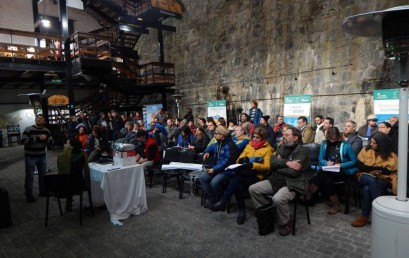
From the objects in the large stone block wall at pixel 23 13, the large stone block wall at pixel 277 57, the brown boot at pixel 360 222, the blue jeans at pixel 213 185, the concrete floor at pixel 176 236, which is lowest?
the concrete floor at pixel 176 236

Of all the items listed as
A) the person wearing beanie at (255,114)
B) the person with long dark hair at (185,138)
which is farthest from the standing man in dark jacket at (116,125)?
the person wearing beanie at (255,114)

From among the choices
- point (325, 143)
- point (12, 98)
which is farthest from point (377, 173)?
point (12, 98)

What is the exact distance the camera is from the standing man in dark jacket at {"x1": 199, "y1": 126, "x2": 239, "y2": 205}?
399 centimetres

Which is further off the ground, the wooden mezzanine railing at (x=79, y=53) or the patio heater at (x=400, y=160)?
the wooden mezzanine railing at (x=79, y=53)

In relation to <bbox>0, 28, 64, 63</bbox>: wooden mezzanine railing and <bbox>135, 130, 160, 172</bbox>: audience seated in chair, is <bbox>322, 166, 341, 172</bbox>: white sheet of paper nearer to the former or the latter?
<bbox>135, 130, 160, 172</bbox>: audience seated in chair

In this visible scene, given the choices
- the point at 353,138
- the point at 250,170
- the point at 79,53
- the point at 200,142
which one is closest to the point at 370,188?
the point at 353,138

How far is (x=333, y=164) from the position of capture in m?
4.00

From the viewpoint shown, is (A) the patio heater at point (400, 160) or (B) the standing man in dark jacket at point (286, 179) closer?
(A) the patio heater at point (400, 160)

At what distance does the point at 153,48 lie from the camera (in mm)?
15922

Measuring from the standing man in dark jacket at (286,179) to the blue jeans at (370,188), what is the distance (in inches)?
32.3

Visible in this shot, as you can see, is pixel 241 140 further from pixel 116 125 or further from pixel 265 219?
pixel 116 125

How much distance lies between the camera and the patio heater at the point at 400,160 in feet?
5.66

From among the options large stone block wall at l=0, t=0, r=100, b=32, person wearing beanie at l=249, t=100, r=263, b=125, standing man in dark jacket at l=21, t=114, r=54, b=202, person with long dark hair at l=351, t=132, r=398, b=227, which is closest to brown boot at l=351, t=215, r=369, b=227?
person with long dark hair at l=351, t=132, r=398, b=227

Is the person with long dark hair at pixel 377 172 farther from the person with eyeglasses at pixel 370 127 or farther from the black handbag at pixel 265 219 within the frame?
the person with eyeglasses at pixel 370 127
